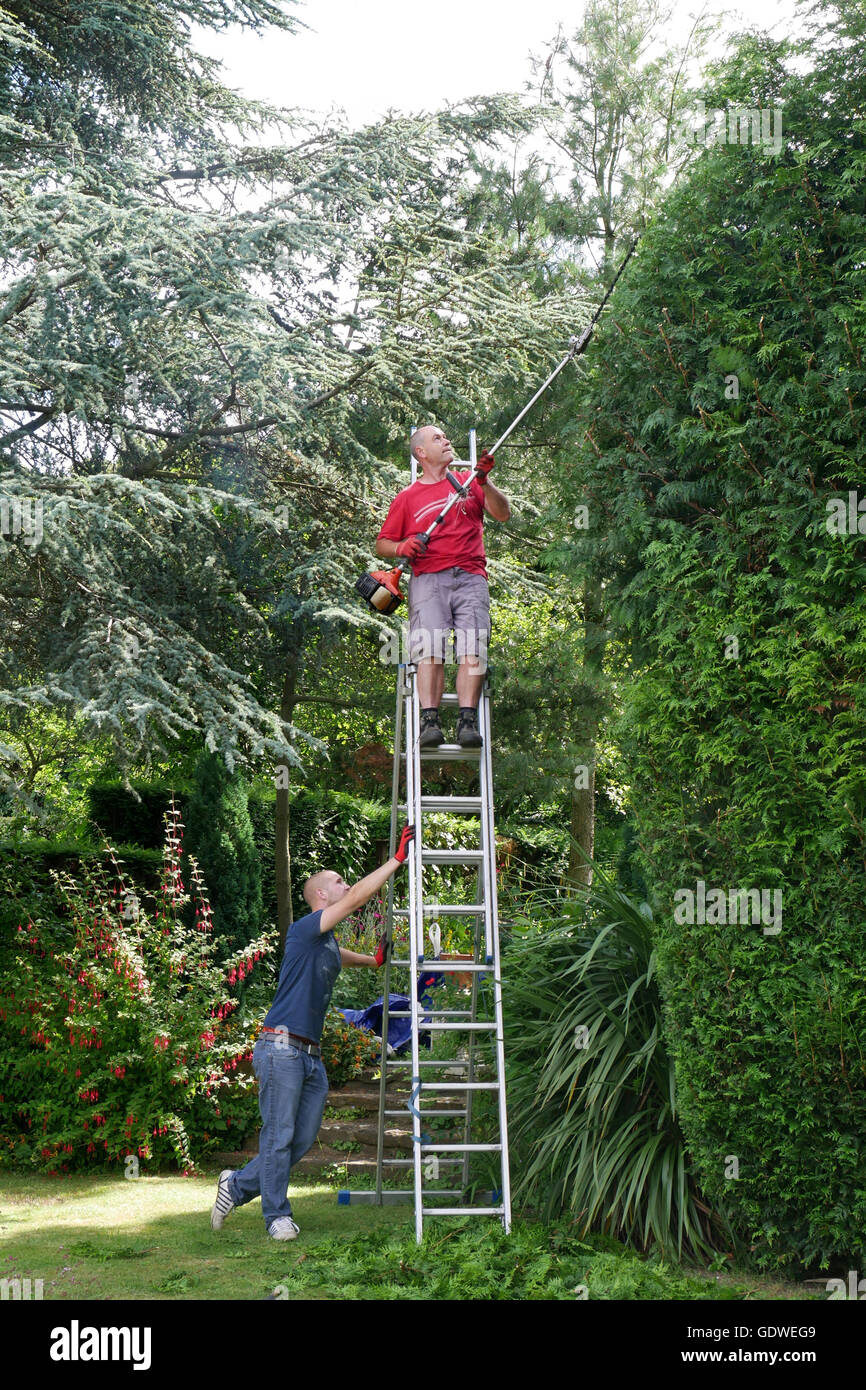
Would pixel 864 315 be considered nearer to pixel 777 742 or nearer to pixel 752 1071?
pixel 777 742

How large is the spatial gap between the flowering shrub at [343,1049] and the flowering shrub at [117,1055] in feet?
2.64

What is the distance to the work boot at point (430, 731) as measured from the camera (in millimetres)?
5199

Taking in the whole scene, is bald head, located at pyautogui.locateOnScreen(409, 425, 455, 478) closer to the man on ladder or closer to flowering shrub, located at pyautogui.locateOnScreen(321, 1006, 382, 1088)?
the man on ladder

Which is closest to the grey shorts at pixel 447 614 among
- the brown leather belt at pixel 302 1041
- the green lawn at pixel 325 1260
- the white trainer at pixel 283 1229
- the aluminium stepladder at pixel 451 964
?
the aluminium stepladder at pixel 451 964

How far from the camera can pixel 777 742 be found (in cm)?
472

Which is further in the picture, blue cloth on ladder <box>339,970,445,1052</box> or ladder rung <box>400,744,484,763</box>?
blue cloth on ladder <box>339,970,445,1052</box>

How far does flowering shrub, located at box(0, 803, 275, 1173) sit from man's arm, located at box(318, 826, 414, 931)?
224cm

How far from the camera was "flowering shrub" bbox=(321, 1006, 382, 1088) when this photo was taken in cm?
818

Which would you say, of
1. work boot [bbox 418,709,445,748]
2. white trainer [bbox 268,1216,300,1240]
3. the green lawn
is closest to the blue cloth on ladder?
the green lawn

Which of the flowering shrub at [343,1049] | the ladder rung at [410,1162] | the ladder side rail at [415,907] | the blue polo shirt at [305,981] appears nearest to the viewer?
the ladder side rail at [415,907]

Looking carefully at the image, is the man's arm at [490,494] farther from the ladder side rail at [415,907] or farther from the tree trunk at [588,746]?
the tree trunk at [588,746]

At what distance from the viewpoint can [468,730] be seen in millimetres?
5156

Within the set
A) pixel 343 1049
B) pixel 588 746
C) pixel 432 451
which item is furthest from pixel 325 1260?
pixel 588 746

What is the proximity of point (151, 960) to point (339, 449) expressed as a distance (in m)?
4.41
